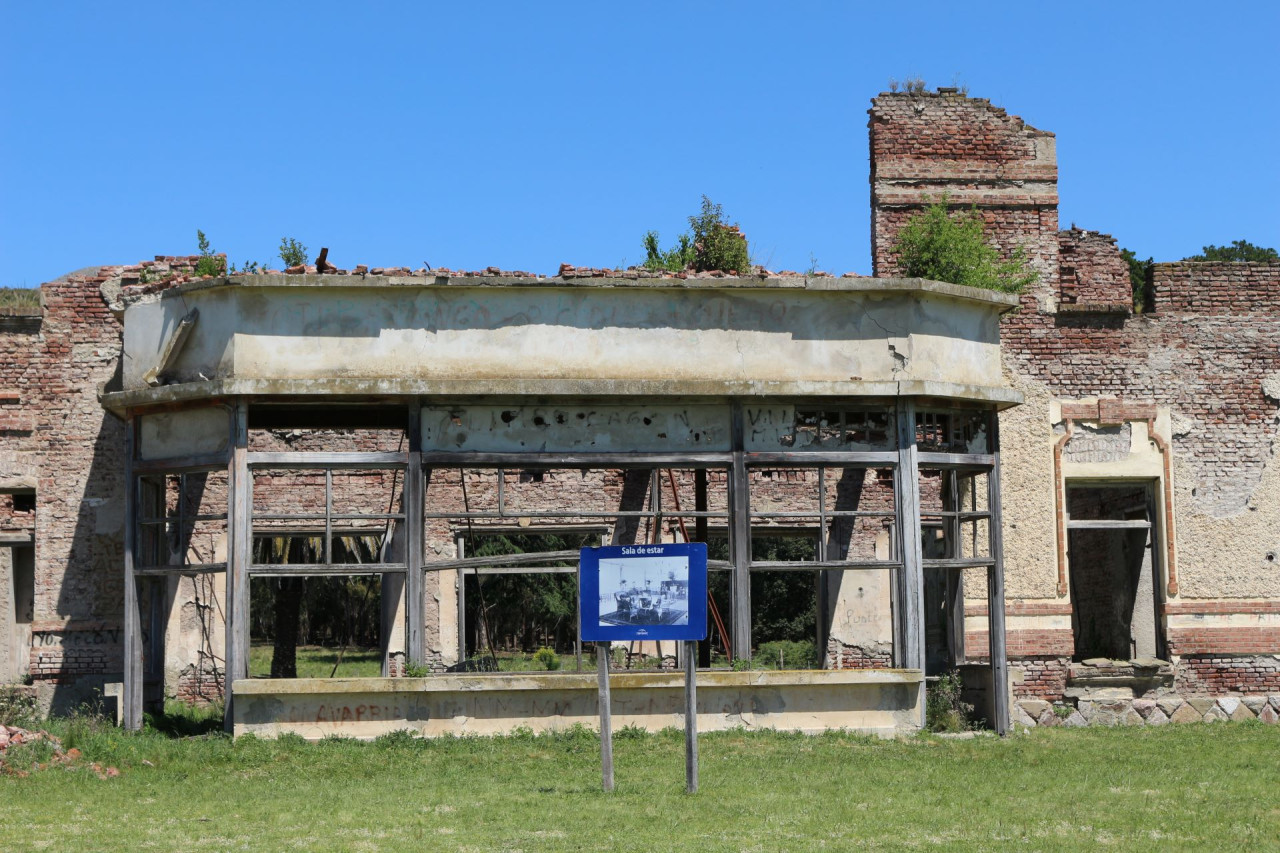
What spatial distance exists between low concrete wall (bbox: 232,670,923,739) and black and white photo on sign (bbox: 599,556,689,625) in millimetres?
3321

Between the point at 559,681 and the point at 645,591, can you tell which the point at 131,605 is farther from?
the point at 645,591

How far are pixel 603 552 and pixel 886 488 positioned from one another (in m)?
9.45

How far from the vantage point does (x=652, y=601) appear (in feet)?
34.4

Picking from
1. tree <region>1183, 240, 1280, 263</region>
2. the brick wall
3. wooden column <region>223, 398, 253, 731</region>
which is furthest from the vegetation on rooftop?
tree <region>1183, 240, 1280, 263</region>

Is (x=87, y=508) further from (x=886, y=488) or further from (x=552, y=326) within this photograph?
(x=886, y=488)

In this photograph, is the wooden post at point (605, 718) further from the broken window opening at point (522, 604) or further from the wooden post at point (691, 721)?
the broken window opening at point (522, 604)

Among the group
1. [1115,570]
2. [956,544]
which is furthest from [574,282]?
[1115,570]

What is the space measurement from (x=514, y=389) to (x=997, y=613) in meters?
5.42

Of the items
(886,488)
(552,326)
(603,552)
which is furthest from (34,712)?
(886,488)

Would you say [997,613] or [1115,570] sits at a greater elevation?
[1115,570]

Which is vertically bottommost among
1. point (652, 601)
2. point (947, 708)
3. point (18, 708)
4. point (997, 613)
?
point (947, 708)

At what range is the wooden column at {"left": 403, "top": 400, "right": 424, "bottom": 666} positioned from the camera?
13.8m

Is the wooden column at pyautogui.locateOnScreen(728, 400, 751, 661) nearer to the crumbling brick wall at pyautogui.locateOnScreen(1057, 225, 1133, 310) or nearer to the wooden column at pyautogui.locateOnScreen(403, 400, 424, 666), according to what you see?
the wooden column at pyautogui.locateOnScreen(403, 400, 424, 666)

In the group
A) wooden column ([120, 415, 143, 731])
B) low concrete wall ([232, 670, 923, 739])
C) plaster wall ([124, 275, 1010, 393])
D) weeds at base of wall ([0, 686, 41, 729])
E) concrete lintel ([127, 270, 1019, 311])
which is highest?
concrete lintel ([127, 270, 1019, 311])
